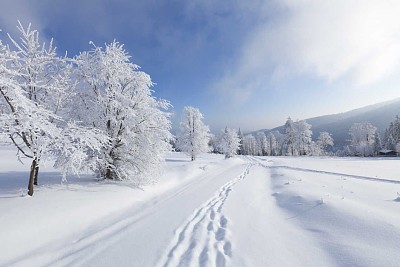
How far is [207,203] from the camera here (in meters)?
10.5

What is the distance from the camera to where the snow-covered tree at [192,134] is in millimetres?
47125

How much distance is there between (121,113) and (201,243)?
9.59 meters

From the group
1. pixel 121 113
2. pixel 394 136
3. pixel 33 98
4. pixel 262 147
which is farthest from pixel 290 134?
pixel 33 98

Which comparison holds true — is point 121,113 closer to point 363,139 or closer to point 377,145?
point 377,145

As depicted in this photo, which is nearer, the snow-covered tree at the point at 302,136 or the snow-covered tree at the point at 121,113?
the snow-covered tree at the point at 121,113

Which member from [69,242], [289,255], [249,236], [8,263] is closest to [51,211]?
[69,242]

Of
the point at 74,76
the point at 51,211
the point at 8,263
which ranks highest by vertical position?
the point at 74,76

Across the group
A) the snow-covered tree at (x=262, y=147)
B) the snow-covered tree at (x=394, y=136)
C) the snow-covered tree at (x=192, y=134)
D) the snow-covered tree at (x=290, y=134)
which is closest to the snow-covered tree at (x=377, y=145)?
the snow-covered tree at (x=394, y=136)

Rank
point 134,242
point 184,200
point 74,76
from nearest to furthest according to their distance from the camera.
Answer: point 134,242, point 184,200, point 74,76

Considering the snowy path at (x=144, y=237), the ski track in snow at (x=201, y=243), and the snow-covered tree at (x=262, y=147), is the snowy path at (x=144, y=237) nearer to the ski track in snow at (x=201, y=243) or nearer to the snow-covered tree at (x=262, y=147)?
the ski track in snow at (x=201, y=243)

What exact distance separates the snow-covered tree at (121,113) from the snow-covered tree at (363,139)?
284ft

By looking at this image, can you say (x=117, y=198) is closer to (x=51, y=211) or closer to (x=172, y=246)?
(x=51, y=211)

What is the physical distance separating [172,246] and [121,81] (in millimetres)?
11193

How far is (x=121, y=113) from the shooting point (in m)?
13.4
